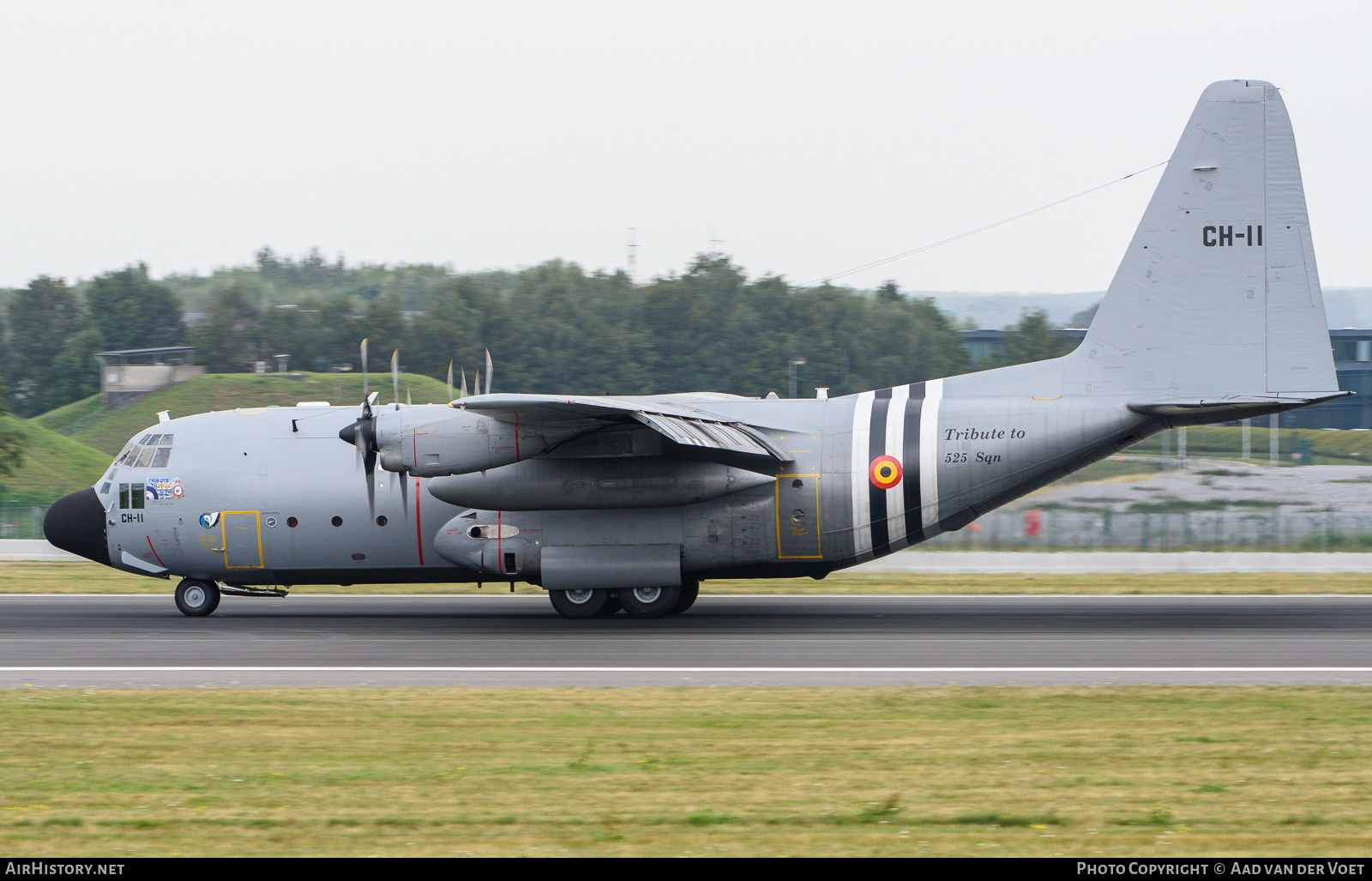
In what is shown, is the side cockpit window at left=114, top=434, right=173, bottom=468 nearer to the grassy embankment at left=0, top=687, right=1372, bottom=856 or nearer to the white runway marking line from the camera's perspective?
the white runway marking line

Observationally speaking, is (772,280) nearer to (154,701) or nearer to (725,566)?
(725,566)

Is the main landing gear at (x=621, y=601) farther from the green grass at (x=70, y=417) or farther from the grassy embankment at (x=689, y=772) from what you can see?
the green grass at (x=70, y=417)

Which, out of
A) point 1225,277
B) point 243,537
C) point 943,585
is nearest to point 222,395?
point 243,537

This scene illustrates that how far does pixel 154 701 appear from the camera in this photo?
12828 millimetres

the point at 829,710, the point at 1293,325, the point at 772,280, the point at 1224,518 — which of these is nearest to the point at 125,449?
the point at 829,710

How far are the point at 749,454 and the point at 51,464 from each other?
4346 centimetres

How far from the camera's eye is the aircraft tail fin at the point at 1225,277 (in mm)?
18406

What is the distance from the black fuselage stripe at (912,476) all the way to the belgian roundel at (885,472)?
0.11 metres

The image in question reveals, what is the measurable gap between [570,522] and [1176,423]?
9573 millimetres

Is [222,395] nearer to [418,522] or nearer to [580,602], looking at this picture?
[418,522]

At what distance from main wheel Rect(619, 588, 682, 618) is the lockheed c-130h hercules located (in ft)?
0.15

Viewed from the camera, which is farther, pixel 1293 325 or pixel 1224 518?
pixel 1224 518

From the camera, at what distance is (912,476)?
19.3m

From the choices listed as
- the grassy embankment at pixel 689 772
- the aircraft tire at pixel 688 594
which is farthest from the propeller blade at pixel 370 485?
the grassy embankment at pixel 689 772
